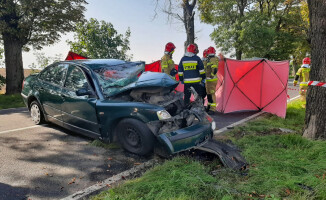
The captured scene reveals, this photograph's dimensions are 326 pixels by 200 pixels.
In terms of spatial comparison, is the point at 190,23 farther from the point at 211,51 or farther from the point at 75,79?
the point at 75,79

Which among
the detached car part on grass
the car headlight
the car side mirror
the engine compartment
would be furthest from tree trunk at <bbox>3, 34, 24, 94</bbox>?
the car headlight

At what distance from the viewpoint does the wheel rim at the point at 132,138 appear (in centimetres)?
388

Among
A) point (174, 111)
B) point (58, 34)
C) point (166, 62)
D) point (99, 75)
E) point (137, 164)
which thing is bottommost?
point (137, 164)

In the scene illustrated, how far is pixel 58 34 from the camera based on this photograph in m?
13.7

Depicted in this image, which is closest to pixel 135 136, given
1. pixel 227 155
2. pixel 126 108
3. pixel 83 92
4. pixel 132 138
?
pixel 132 138

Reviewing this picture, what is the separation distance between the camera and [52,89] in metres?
4.98

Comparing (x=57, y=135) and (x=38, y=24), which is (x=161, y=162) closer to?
(x=57, y=135)

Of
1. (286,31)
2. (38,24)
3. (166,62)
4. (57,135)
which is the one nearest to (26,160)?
(57,135)

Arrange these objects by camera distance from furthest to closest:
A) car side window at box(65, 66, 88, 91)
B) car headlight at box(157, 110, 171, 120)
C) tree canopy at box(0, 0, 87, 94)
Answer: tree canopy at box(0, 0, 87, 94) < car side window at box(65, 66, 88, 91) < car headlight at box(157, 110, 171, 120)

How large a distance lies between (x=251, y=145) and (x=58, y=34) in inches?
501

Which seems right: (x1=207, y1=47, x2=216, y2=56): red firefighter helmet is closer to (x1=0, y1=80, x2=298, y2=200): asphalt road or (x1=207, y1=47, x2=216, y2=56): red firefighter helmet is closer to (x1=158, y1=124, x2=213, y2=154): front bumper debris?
(x1=158, y1=124, x2=213, y2=154): front bumper debris

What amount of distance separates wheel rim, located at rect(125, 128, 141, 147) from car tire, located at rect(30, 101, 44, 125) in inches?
105

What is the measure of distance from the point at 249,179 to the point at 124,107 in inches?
81.7

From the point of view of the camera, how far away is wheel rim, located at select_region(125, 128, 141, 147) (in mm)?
3877
